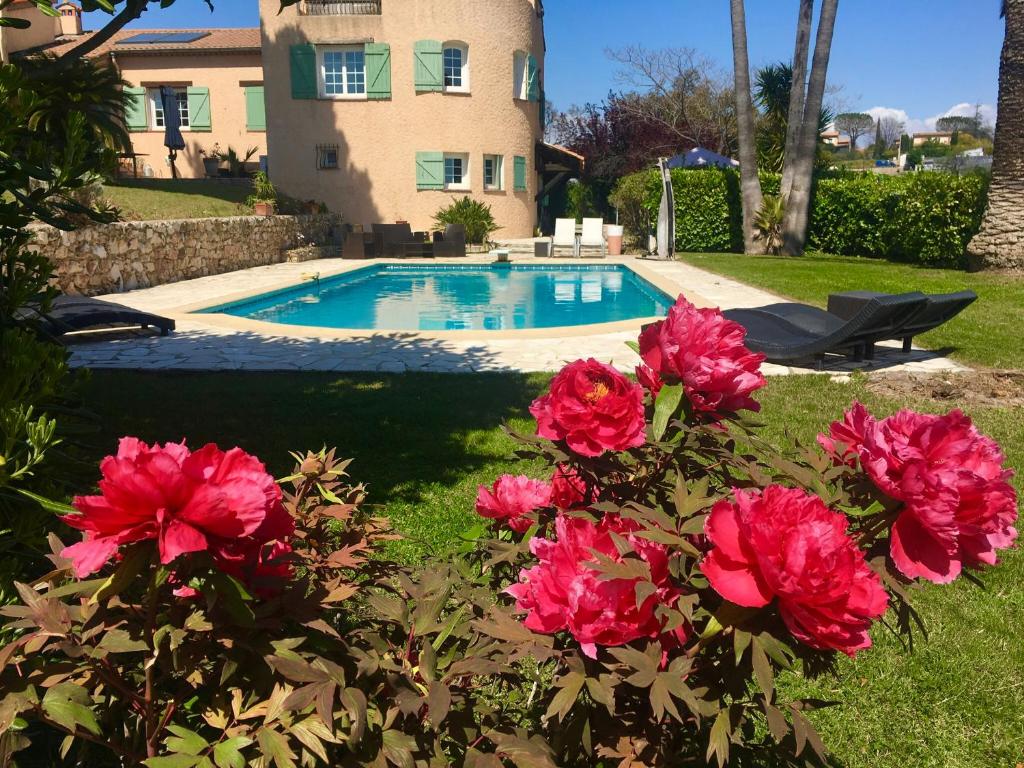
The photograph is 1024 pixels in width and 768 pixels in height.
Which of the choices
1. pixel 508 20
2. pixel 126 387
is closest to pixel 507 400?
pixel 126 387

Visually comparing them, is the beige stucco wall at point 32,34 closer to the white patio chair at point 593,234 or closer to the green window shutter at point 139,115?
the green window shutter at point 139,115

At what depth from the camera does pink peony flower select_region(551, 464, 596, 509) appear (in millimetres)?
1465

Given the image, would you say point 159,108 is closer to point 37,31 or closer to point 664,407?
point 37,31

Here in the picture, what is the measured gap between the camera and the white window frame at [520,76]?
2331 cm

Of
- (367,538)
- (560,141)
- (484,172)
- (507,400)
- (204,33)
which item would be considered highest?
(204,33)

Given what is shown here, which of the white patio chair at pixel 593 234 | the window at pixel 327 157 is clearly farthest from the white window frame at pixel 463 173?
the white patio chair at pixel 593 234

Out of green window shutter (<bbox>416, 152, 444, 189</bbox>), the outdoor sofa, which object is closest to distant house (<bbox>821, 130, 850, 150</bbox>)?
green window shutter (<bbox>416, 152, 444, 189</bbox>)

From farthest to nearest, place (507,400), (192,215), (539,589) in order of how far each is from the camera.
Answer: (192,215), (507,400), (539,589)

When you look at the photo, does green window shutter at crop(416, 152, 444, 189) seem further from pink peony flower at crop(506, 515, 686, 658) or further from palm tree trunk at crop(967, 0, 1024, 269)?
pink peony flower at crop(506, 515, 686, 658)

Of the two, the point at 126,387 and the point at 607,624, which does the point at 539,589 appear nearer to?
the point at 607,624

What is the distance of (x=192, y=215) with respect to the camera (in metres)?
15.7

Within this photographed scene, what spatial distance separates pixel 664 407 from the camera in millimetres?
1280

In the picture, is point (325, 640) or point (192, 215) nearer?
point (325, 640)

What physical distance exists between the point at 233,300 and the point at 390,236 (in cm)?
881
